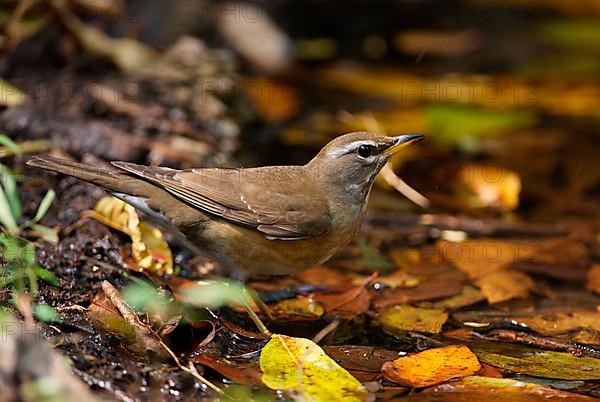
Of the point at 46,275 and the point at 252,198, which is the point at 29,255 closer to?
the point at 46,275

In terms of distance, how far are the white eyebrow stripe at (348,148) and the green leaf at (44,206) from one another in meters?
1.93

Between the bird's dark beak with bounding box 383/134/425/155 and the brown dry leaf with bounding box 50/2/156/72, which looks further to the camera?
the brown dry leaf with bounding box 50/2/156/72

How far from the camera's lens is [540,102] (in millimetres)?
10867

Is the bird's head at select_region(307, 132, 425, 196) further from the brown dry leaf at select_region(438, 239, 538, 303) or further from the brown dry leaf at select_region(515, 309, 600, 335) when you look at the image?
the brown dry leaf at select_region(515, 309, 600, 335)

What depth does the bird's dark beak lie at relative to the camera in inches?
237

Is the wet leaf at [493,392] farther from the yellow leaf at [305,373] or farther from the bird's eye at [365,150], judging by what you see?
the bird's eye at [365,150]

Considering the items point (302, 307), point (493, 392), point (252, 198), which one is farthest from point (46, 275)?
point (493, 392)

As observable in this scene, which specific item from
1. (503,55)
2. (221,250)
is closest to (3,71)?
(221,250)

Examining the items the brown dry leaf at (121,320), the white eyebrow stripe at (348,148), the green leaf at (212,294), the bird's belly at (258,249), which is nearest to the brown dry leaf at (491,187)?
the white eyebrow stripe at (348,148)

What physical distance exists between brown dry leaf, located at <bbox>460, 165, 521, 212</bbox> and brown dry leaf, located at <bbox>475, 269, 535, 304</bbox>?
1650 mm

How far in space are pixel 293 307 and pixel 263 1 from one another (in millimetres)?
6530

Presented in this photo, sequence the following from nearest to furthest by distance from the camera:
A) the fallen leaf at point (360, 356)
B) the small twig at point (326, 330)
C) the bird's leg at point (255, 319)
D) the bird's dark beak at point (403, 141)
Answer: the fallen leaf at point (360, 356) → the bird's leg at point (255, 319) → the small twig at point (326, 330) → the bird's dark beak at point (403, 141)

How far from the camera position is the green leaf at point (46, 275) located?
5195mm

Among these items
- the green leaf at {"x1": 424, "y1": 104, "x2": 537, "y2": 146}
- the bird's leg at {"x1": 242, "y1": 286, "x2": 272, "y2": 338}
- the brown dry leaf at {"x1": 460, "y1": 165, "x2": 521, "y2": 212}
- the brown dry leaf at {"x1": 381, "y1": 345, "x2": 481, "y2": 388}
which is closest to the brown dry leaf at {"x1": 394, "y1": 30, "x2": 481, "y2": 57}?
the green leaf at {"x1": 424, "y1": 104, "x2": 537, "y2": 146}
